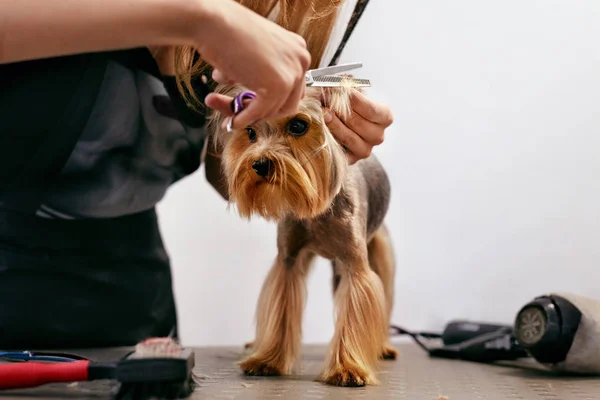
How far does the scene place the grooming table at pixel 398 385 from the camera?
805 mm

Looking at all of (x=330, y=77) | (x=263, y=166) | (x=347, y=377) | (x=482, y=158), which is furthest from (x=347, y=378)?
(x=482, y=158)

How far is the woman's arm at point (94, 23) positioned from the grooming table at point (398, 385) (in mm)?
378

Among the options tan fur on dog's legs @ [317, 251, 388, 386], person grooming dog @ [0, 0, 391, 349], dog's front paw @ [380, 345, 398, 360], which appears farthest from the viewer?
dog's front paw @ [380, 345, 398, 360]

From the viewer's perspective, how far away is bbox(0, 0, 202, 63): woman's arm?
0.68 m

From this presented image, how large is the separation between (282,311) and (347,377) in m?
0.22

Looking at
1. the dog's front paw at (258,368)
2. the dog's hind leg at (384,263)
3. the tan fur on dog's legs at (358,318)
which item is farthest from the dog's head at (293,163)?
the dog's hind leg at (384,263)

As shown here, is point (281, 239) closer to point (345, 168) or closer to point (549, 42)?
point (345, 168)

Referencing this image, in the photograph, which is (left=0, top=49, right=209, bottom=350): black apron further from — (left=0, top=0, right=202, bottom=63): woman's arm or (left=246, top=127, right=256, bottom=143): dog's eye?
(left=0, top=0, right=202, bottom=63): woman's arm

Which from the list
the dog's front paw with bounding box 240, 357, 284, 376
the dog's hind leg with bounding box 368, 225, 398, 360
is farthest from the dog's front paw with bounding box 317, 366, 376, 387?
the dog's hind leg with bounding box 368, 225, 398, 360

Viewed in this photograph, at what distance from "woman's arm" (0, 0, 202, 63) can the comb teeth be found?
0.26 meters

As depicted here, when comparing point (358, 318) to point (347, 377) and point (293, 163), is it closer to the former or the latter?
point (347, 377)

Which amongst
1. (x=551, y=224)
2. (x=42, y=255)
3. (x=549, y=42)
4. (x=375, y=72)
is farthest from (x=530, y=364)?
(x=42, y=255)

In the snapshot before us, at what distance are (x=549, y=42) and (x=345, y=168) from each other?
78cm

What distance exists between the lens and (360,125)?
3.24 feet
